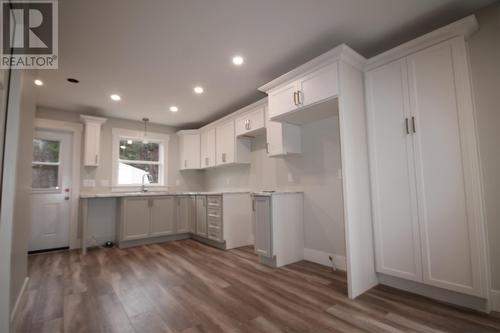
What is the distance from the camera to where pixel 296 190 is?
350cm

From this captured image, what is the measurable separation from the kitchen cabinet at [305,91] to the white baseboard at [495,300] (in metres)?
2.06

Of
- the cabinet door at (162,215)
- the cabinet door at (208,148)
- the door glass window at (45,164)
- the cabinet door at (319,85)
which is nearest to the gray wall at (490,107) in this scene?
the cabinet door at (319,85)

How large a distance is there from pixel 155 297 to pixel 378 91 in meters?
2.99

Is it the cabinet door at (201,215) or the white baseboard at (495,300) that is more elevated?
the cabinet door at (201,215)

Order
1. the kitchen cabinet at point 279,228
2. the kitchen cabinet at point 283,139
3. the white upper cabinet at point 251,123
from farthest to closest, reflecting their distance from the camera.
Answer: the white upper cabinet at point 251,123, the kitchen cabinet at point 283,139, the kitchen cabinet at point 279,228

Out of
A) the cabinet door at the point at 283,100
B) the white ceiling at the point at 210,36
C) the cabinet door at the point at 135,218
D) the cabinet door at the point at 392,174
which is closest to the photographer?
the white ceiling at the point at 210,36

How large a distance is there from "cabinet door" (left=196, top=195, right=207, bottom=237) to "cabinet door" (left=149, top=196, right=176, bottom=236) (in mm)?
538

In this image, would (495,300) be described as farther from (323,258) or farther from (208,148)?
(208,148)

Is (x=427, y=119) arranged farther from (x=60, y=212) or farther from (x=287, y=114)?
(x=60, y=212)

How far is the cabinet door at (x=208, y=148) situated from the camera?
191 inches


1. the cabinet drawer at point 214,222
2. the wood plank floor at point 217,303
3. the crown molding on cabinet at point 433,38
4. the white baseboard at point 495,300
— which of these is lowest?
the wood plank floor at point 217,303

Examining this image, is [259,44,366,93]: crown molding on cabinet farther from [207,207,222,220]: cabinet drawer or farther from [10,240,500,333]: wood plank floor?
[207,207,222,220]: cabinet drawer

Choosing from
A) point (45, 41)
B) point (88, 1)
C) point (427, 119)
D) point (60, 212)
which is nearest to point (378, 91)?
point (427, 119)

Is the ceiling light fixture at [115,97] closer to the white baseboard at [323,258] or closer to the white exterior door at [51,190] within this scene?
the white exterior door at [51,190]
